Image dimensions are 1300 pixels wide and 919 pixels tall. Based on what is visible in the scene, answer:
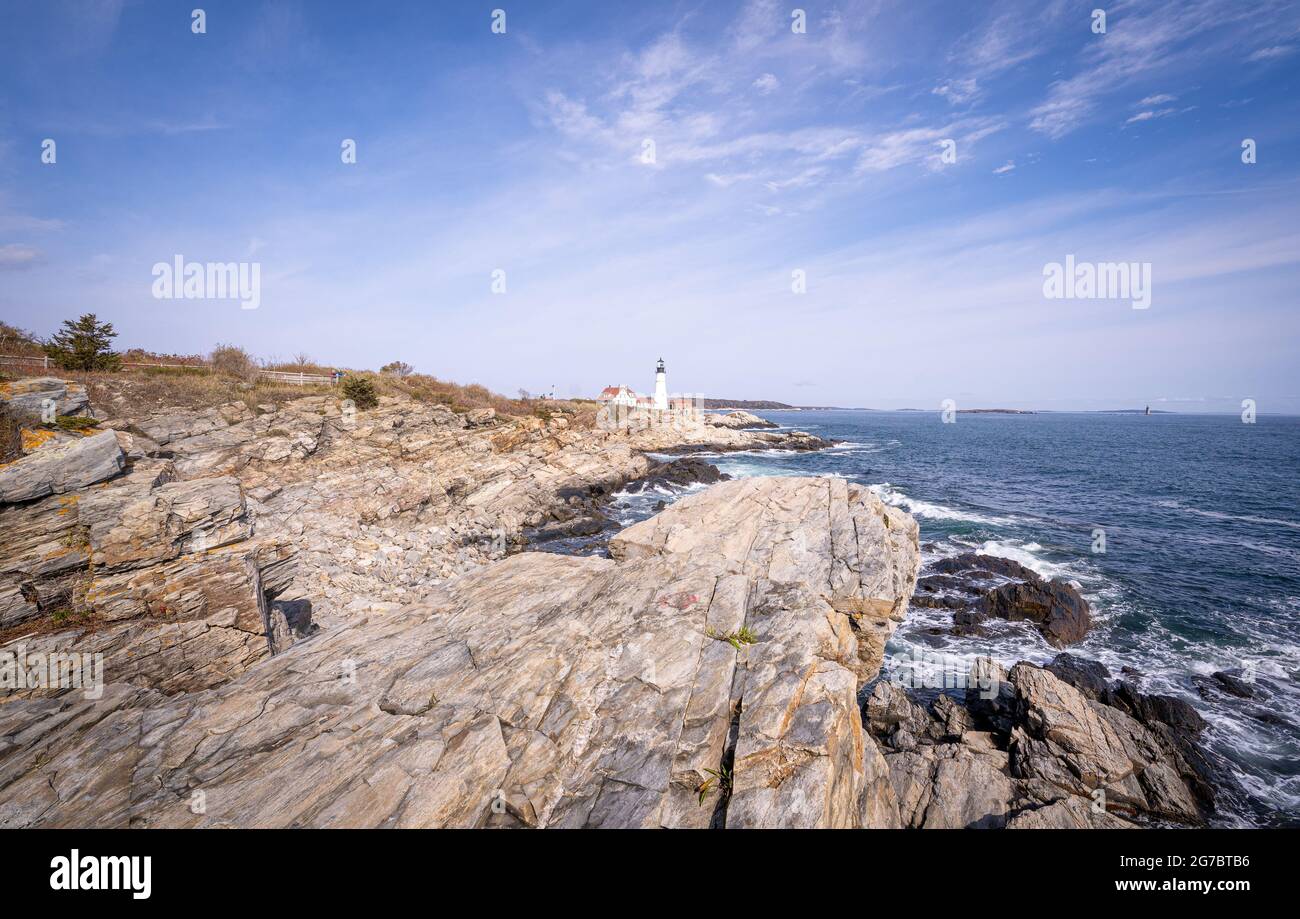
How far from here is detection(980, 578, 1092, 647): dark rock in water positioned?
Answer: 742 inches

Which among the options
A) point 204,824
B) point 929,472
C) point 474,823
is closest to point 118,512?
point 204,824

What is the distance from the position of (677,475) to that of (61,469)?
39.5 metres

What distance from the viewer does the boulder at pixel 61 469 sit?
12.7 meters

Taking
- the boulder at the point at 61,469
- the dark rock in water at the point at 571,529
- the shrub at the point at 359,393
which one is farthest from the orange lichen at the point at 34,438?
the dark rock in water at the point at 571,529

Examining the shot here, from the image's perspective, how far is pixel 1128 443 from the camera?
89.6 m

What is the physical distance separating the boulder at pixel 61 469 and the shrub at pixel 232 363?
2496cm

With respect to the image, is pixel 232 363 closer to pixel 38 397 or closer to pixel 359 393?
pixel 359 393

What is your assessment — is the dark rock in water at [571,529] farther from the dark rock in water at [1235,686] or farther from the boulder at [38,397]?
the dark rock in water at [1235,686]

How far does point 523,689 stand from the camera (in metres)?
9.01

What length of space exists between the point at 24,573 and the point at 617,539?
1521 centimetres

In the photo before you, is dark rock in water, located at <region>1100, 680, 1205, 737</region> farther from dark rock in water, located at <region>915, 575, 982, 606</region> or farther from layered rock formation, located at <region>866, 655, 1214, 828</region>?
dark rock in water, located at <region>915, 575, 982, 606</region>

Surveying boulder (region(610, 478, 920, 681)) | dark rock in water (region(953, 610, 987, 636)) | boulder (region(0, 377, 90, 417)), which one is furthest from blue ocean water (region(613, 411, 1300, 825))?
boulder (region(0, 377, 90, 417))

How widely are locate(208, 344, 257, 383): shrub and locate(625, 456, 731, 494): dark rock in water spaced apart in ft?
103
